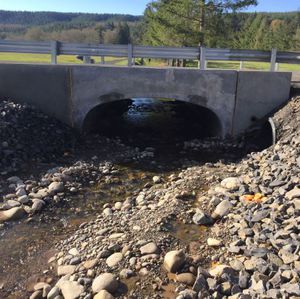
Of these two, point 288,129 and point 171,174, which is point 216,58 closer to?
point 288,129

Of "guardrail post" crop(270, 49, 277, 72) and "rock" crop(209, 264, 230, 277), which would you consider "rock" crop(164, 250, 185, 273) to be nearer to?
"rock" crop(209, 264, 230, 277)

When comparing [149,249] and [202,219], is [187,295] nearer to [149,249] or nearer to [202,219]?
[149,249]

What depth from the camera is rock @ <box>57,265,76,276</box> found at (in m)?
A: 6.04

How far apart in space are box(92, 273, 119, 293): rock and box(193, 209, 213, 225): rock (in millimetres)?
2190

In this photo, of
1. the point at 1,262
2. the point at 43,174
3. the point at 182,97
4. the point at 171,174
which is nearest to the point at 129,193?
the point at 171,174

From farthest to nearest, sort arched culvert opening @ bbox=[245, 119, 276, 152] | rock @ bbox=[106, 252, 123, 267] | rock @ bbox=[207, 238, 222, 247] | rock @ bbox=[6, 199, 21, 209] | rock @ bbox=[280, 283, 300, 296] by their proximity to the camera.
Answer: arched culvert opening @ bbox=[245, 119, 276, 152] → rock @ bbox=[6, 199, 21, 209] → rock @ bbox=[207, 238, 222, 247] → rock @ bbox=[106, 252, 123, 267] → rock @ bbox=[280, 283, 300, 296]

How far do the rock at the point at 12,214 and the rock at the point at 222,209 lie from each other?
373cm

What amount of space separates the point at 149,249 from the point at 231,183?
312 cm

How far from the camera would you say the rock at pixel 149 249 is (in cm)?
614

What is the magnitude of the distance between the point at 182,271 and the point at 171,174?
4769 mm

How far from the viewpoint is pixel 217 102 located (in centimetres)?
1274

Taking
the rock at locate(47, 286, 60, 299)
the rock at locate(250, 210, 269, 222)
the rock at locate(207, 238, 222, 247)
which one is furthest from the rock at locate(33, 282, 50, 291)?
the rock at locate(250, 210, 269, 222)

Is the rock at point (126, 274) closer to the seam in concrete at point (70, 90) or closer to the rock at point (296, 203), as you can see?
the rock at point (296, 203)

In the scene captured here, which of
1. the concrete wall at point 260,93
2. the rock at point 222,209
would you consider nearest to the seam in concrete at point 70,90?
the concrete wall at point 260,93
